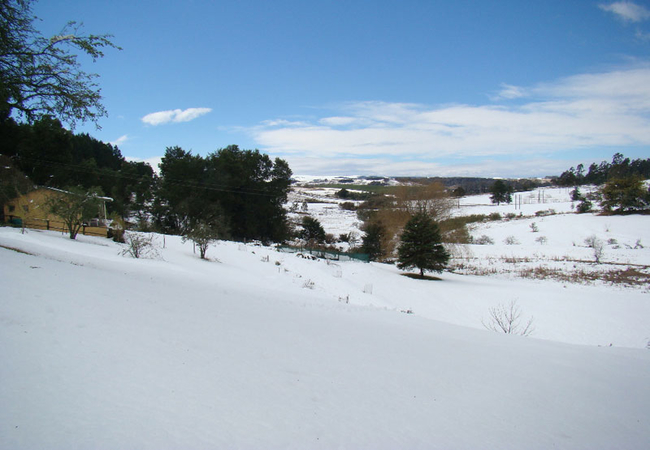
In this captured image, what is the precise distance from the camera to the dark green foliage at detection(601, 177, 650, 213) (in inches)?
1961

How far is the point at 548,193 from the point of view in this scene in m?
98.1

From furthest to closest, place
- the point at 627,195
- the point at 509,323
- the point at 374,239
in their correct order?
1. the point at 627,195
2. the point at 374,239
3. the point at 509,323

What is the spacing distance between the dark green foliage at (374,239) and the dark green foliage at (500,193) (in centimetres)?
5916

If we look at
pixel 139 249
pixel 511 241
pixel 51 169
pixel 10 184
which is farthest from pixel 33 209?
pixel 511 241

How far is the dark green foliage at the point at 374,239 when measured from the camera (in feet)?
119

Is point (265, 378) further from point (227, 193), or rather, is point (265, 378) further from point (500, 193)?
point (500, 193)

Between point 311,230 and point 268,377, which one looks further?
point 311,230

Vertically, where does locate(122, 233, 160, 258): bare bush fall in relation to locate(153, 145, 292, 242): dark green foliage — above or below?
below

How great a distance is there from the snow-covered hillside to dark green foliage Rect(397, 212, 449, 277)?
18010 mm

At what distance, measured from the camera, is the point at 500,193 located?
85562 mm

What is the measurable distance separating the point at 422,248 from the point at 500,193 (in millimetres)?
70293

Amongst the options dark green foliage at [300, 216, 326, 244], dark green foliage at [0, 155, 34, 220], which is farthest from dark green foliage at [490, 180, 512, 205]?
dark green foliage at [0, 155, 34, 220]

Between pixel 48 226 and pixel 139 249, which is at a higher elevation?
pixel 48 226

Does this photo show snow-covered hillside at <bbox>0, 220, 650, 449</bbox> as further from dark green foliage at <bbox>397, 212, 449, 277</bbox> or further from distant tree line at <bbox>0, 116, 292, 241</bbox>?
distant tree line at <bbox>0, 116, 292, 241</bbox>
